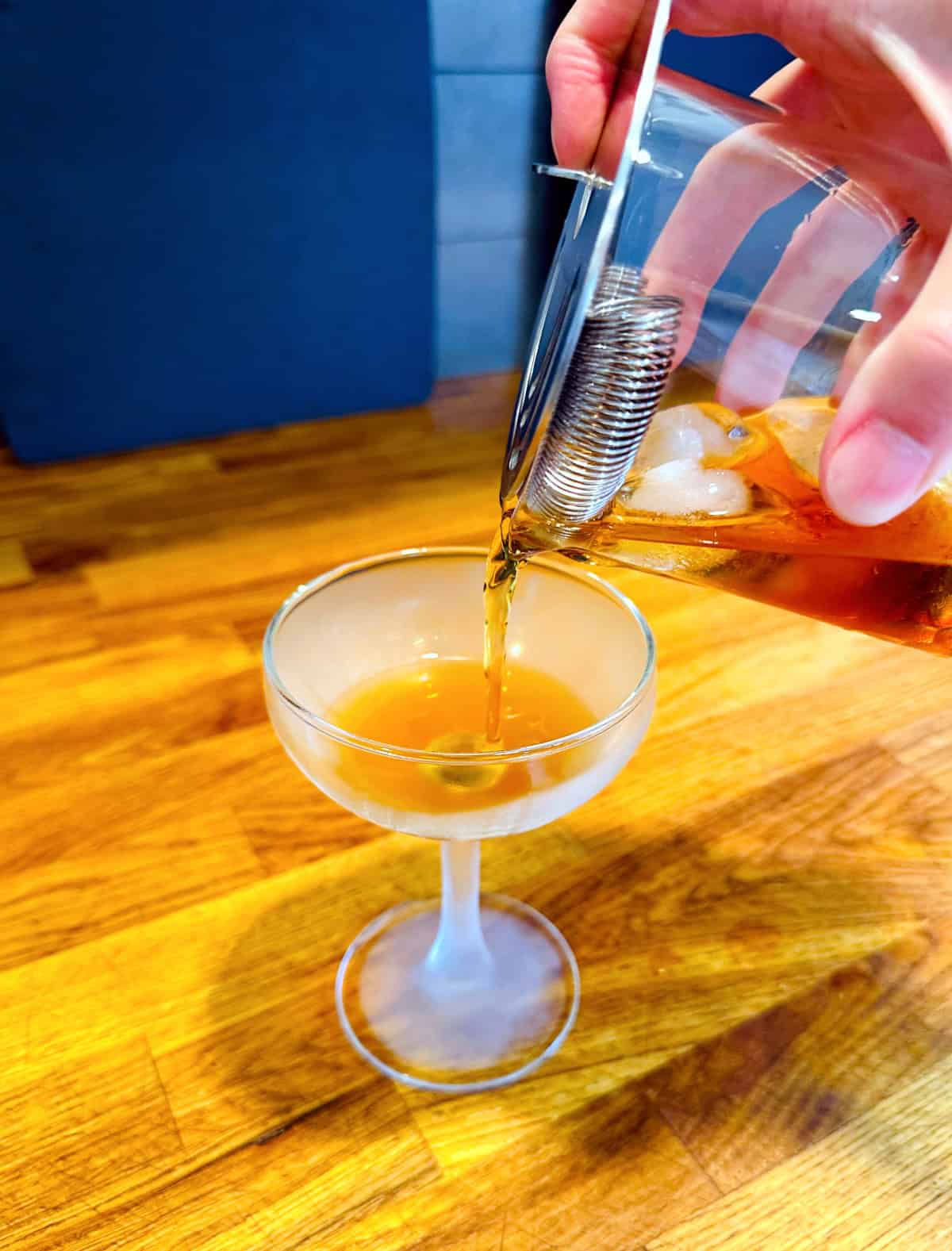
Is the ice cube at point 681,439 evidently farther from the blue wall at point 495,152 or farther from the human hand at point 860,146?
the blue wall at point 495,152

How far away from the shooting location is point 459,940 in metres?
0.53

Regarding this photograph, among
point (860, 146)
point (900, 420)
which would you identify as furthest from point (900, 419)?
point (860, 146)

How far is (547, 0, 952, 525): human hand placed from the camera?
11.5 inches

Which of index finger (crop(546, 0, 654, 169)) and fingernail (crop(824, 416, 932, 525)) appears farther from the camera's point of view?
index finger (crop(546, 0, 654, 169))

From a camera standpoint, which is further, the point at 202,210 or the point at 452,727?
the point at 202,210

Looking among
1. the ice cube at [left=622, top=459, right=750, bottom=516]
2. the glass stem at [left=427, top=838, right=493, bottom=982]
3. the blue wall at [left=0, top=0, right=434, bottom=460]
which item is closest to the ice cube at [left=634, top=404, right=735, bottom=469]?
the ice cube at [left=622, top=459, right=750, bottom=516]

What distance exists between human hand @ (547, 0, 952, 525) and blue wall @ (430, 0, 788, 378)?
74 centimetres

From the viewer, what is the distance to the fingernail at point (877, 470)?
30 cm

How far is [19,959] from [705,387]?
17.0 inches

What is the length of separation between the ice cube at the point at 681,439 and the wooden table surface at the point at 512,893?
0.28m

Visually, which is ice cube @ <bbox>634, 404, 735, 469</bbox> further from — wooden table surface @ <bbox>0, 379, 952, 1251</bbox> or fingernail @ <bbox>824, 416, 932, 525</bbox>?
wooden table surface @ <bbox>0, 379, 952, 1251</bbox>

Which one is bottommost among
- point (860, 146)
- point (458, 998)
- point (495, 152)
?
point (458, 998)

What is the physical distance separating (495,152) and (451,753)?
3.42 ft

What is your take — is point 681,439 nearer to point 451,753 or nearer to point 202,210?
point 451,753
